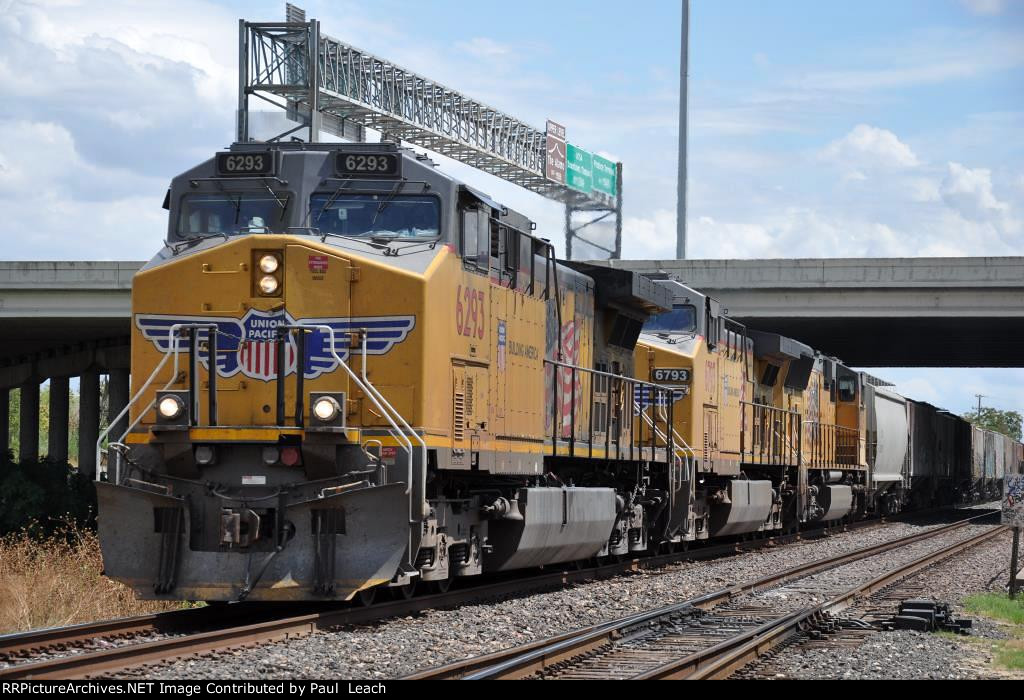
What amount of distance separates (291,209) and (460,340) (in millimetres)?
1812

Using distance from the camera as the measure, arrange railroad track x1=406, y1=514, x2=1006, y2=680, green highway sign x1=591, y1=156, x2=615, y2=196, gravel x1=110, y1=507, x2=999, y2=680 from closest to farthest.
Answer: gravel x1=110, y1=507, x2=999, y2=680 → railroad track x1=406, y1=514, x2=1006, y2=680 → green highway sign x1=591, y1=156, x2=615, y2=196

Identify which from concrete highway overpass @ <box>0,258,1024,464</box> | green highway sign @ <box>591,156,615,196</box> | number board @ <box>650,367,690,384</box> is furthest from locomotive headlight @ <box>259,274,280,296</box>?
green highway sign @ <box>591,156,615,196</box>

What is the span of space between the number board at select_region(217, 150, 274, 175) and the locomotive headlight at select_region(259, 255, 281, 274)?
0.97 m

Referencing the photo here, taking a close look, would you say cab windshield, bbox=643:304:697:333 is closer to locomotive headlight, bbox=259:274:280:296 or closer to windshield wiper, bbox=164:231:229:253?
windshield wiper, bbox=164:231:229:253

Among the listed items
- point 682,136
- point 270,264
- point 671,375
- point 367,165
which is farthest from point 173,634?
point 682,136

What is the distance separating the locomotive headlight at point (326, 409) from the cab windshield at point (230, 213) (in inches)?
67.7

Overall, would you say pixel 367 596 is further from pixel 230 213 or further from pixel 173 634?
pixel 230 213

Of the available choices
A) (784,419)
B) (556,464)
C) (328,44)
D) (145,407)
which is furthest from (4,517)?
(145,407)

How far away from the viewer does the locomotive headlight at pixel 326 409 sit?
10.0 m

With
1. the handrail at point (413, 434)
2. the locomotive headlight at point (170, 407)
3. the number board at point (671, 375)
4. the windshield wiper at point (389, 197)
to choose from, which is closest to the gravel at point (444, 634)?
the handrail at point (413, 434)

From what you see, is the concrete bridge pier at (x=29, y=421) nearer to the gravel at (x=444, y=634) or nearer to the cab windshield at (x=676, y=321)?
the cab windshield at (x=676, y=321)

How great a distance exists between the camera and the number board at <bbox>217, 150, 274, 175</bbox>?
1102cm

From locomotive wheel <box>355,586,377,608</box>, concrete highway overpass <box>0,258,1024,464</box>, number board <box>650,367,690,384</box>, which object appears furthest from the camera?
concrete highway overpass <box>0,258,1024,464</box>

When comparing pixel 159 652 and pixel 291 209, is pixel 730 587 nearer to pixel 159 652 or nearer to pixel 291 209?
pixel 291 209
